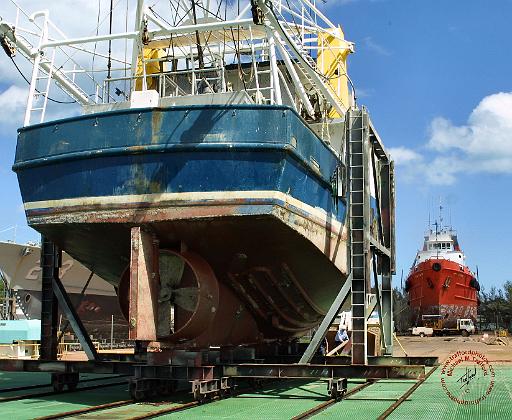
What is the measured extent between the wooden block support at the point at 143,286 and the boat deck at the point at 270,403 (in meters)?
0.95

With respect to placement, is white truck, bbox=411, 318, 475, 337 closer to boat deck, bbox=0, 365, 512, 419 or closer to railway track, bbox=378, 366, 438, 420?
railway track, bbox=378, 366, 438, 420

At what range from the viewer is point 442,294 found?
131ft

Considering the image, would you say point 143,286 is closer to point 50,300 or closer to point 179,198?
point 179,198

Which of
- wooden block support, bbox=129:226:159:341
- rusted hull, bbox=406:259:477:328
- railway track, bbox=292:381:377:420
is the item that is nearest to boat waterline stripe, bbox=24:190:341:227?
wooden block support, bbox=129:226:159:341

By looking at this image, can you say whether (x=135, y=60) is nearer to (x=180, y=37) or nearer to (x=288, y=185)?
(x=180, y=37)

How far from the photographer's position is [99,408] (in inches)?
322

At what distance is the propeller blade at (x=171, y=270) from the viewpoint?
934cm

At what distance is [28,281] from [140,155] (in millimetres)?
22176

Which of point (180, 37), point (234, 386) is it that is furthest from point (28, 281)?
point (234, 386)

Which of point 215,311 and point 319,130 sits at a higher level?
point 319,130

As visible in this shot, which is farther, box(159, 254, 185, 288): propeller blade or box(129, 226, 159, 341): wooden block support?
box(159, 254, 185, 288): propeller blade

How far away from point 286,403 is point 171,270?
235cm

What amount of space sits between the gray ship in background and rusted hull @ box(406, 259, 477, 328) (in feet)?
62.7

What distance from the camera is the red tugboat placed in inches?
1555
